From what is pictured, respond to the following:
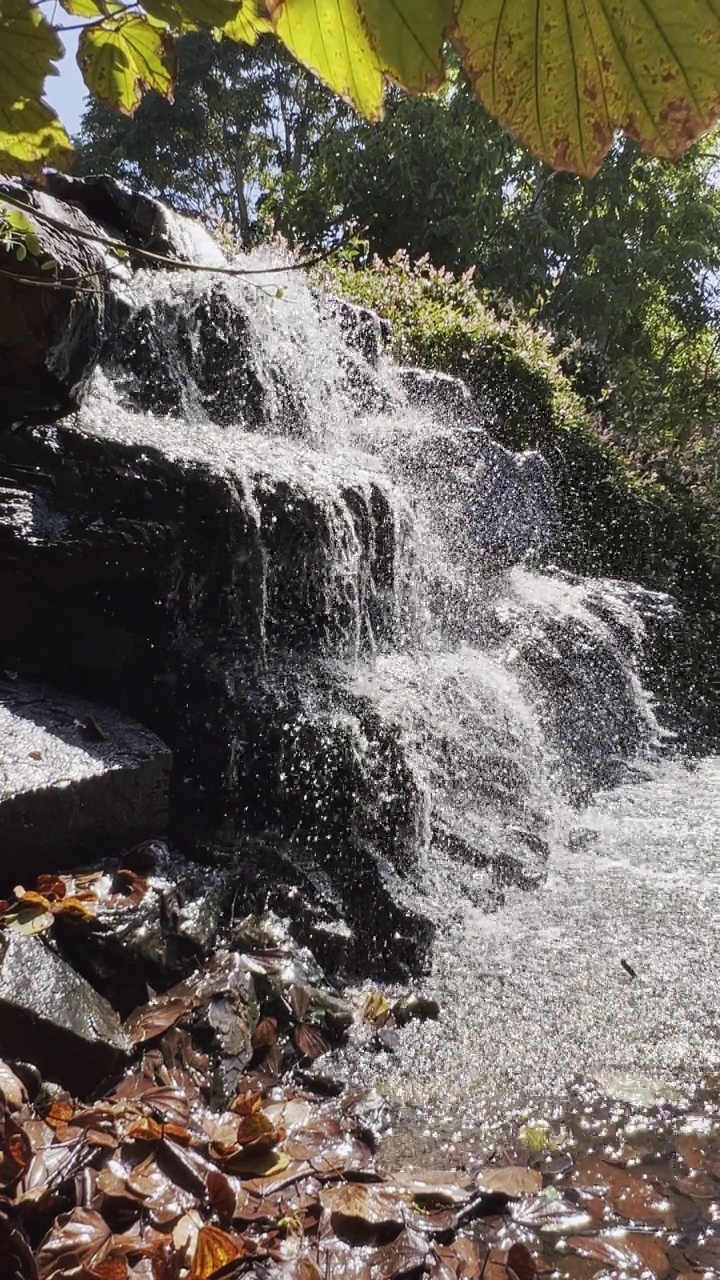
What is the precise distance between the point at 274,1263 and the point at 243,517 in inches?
125

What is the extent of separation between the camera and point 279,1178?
1938 mm

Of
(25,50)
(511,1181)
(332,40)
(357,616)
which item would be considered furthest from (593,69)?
(357,616)

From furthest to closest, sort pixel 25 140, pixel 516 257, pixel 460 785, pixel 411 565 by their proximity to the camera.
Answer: pixel 516 257 < pixel 411 565 < pixel 460 785 < pixel 25 140

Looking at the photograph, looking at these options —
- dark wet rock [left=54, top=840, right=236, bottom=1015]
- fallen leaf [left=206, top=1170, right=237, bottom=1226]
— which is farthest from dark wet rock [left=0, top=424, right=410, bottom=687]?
fallen leaf [left=206, top=1170, right=237, bottom=1226]

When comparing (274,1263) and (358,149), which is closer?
(274,1263)

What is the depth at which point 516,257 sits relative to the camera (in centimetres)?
A: 1680

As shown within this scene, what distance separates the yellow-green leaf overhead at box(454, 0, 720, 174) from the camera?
0.43 m

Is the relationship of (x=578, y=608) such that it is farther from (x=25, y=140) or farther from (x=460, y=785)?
(x=25, y=140)

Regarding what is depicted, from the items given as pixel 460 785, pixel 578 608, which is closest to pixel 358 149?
pixel 578 608

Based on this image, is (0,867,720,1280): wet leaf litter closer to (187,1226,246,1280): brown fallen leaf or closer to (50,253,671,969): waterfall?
(187,1226,246,1280): brown fallen leaf

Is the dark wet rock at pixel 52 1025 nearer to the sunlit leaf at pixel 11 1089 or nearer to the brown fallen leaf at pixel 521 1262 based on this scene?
the sunlit leaf at pixel 11 1089

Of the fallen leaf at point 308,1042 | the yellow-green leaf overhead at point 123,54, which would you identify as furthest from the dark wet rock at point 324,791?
the yellow-green leaf overhead at point 123,54

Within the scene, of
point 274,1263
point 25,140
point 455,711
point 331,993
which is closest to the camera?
point 25,140

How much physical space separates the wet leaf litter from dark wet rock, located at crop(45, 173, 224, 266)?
5.54m
